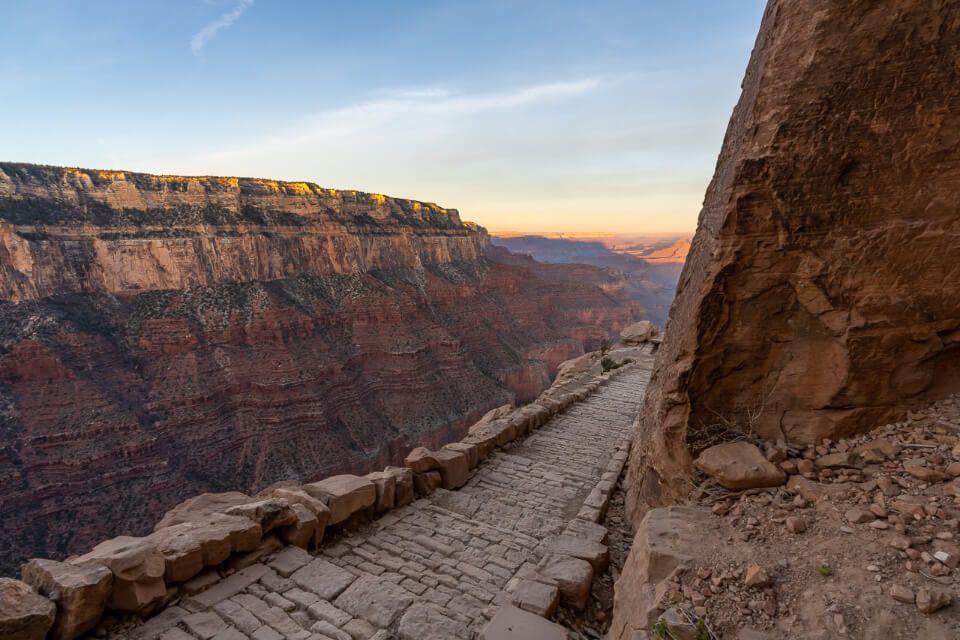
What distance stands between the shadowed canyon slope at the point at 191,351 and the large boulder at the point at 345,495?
27.9 metres

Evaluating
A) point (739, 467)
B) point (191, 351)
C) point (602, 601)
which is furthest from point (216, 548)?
point (191, 351)

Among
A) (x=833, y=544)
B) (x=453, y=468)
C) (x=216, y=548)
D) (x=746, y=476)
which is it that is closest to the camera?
(x=833, y=544)

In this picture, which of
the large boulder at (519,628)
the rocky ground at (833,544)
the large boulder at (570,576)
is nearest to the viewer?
the rocky ground at (833,544)

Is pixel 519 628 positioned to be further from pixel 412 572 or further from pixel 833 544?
pixel 833 544

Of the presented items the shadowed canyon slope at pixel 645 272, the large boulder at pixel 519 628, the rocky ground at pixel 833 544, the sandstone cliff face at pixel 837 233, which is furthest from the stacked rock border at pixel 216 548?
the shadowed canyon slope at pixel 645 272

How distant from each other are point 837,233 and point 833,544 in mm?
2462

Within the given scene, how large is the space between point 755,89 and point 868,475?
136 inches

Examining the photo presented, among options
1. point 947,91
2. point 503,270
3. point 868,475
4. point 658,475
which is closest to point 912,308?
point 868,475

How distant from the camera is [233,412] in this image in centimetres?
3344

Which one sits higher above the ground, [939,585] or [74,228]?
[74,228]

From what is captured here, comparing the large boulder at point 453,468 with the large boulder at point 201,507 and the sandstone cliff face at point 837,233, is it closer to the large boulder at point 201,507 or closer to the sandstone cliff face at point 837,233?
the large boulder at point 201,507

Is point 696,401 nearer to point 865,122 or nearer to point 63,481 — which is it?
point 865,122

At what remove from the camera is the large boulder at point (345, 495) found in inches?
219

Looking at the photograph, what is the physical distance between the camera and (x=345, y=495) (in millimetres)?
5645
